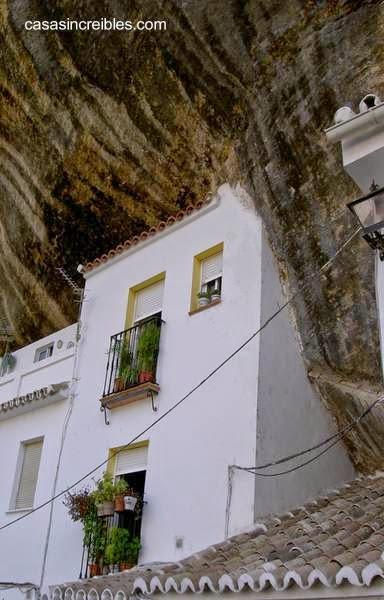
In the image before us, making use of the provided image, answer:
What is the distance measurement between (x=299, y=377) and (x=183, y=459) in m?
2.14

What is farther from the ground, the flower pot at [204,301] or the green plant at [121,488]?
the flower pot at [204,301]

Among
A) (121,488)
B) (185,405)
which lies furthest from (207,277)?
(121,488)

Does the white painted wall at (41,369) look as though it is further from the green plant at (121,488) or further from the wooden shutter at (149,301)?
the green plant at (121,488)

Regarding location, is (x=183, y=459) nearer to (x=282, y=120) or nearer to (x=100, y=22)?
(x=282, y=120)

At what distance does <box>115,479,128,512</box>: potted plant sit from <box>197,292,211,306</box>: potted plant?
9.55ft

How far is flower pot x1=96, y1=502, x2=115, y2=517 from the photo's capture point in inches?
382

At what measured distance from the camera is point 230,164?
36.9 ft

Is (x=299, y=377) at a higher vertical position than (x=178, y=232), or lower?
lower

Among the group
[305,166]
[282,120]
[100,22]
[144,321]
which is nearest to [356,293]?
[305,166]

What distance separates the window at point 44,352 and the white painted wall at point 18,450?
0.81 m

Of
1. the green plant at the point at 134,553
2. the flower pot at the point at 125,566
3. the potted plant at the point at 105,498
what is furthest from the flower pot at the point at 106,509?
the flower pot at the point at 125,566

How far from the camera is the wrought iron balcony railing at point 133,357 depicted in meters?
10.6

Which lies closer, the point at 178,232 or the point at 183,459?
the point at 183,459

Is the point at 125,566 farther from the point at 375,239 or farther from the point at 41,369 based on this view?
the point at 375,239
